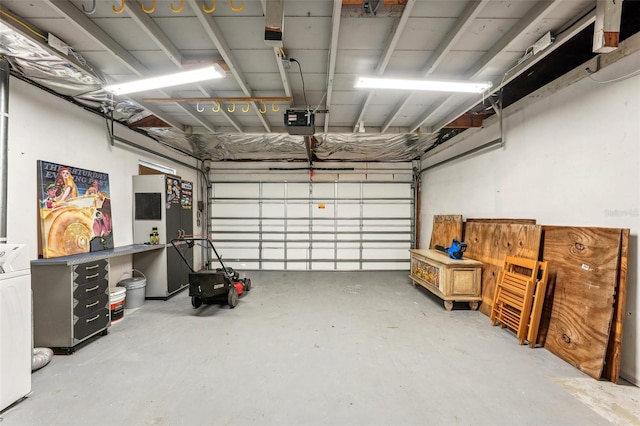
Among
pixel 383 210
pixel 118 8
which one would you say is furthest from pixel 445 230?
pixel 118 8

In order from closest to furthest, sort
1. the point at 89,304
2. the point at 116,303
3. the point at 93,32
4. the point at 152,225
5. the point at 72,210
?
the point at 93,32, the point at 89,304, the point at 72,210, the point at 116,303, the point at 152,225

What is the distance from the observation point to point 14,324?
1817 millimetres

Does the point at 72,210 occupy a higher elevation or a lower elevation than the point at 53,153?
lower

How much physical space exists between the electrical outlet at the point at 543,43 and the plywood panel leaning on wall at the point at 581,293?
67.9 inches

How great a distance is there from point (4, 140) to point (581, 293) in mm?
5676

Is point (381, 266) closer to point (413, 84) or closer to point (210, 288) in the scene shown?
point (210, 288)

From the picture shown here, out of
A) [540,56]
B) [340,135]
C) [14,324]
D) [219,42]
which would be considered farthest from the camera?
[340,135]

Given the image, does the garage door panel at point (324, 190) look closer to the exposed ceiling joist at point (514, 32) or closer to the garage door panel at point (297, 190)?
the garage door panel at point (297, 190)

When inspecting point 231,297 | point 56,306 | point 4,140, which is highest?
point 4,140

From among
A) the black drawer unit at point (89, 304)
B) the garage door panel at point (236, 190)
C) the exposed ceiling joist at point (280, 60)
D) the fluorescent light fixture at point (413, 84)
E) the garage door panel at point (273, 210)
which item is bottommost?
the black drawer unit at point (89, 304)

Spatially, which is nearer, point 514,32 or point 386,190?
point 514,32

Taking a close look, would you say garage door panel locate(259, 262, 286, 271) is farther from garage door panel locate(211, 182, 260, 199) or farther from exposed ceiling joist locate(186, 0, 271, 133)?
exposed ceiling joist locate(186, 0, 271, 133)

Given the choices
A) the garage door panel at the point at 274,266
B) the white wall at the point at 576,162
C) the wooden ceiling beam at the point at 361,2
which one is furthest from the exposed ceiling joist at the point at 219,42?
the garage door panel at the point at 274,266

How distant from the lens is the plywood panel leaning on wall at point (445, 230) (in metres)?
4.40
